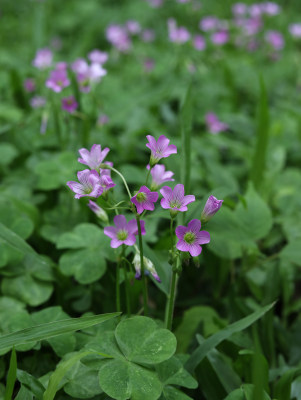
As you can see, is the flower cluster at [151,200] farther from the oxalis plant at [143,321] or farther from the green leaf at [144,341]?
the green leaf at [144,341]

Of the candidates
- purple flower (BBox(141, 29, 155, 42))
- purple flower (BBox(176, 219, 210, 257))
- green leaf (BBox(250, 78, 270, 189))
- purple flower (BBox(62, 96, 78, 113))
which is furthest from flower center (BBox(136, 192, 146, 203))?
purple flower (BBox(141, 29, 155, 42))

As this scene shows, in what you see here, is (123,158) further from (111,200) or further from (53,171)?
(111,200)

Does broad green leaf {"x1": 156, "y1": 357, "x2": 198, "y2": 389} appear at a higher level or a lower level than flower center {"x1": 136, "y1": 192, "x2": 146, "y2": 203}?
lower

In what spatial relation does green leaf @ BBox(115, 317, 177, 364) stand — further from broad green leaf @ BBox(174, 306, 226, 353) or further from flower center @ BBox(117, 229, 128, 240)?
broad green leaf @ BBox(174, 306, 226, 353)

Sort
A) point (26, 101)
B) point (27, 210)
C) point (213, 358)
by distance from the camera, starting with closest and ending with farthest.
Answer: point (213, 358) < point (27, 210) < point (26, 101)

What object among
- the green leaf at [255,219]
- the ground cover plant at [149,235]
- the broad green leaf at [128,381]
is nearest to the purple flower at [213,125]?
the ground cover plant at [149,235]

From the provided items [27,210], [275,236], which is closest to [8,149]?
[27,210]
